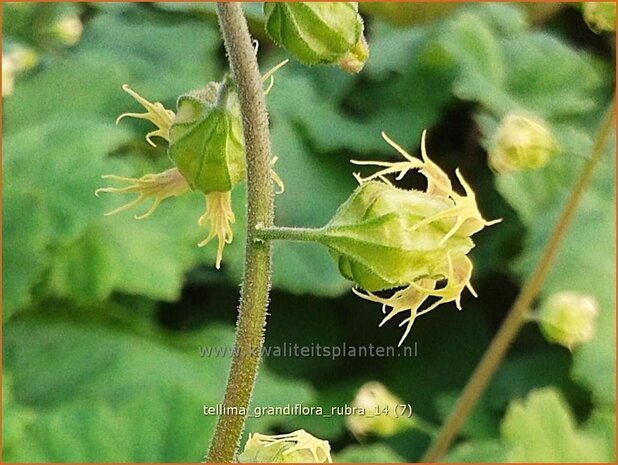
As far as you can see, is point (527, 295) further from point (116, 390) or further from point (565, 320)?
point (116, 390)

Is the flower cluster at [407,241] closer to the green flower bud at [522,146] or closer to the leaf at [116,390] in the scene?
the green flower bud at [522,146]

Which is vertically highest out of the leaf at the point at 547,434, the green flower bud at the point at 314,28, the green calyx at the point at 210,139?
the green flower bud at the point at 314,28

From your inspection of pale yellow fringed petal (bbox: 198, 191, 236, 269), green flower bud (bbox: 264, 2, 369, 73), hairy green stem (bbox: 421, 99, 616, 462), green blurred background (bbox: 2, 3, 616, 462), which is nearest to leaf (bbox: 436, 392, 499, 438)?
green blurred background (bbox: 2, 3, 616, 462)

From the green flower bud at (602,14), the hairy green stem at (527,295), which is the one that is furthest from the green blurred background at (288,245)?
the green flower bud at (602,14)

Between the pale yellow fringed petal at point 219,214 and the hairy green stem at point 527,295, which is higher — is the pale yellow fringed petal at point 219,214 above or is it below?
above

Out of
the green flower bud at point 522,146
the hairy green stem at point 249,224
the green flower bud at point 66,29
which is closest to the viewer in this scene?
the hairy green stem at point 249,224

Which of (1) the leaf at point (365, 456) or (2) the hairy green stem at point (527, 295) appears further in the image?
(1) the leaf at point (365, 456)

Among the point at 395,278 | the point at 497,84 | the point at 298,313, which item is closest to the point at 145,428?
the point at 298,313
